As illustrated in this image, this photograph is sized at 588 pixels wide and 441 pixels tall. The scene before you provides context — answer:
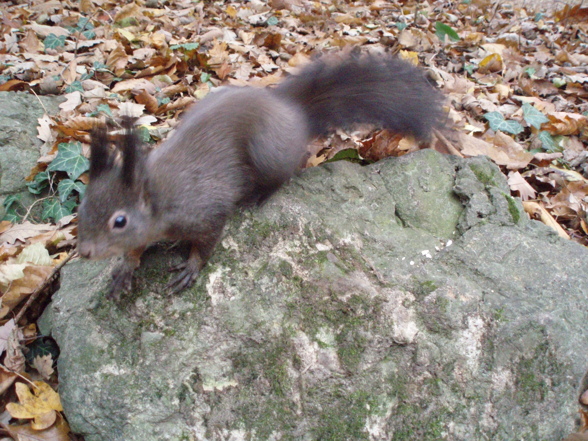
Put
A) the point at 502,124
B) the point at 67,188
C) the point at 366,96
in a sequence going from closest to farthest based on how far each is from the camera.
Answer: the point at 366,96
the point at 67,188
the point at 502,124

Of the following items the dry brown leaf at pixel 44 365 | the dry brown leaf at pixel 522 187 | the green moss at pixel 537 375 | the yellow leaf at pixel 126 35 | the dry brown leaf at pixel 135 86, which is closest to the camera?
the green moss at pixel 537 375

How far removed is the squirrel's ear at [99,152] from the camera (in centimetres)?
192

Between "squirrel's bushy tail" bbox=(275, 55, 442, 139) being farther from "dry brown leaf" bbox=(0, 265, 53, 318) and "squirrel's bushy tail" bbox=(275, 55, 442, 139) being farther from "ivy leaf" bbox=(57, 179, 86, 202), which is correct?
"dry brown leaf" bbox=(0, 265, 53, 318)

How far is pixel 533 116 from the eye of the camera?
3.98m

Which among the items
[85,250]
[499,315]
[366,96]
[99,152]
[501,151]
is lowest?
[501,151]

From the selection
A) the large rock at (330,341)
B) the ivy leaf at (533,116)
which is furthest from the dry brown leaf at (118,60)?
the ivy leaf at (533,116)

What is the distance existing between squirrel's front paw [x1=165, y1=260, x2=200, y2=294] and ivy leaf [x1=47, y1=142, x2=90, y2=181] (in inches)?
54.0

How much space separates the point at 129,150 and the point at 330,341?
117cm

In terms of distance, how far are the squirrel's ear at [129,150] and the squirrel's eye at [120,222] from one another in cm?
15

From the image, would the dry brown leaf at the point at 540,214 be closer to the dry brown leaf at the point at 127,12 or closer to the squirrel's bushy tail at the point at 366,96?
the squirrel's bushy tail at the point at 366,96

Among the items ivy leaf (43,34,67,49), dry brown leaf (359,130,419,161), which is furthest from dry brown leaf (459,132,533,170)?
ivy leaf (43,34,67,49)

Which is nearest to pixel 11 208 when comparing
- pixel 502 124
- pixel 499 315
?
pixel 499 315

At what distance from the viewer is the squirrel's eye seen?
1.96m

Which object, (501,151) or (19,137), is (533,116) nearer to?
(501,151)
